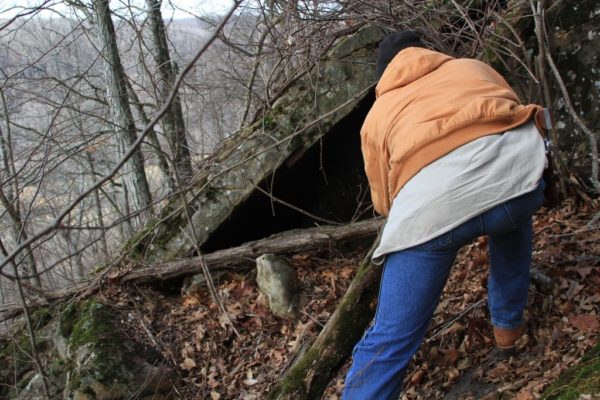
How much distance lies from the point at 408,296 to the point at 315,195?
370 cm

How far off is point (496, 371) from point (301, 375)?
1.19 metres

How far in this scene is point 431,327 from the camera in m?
3.62

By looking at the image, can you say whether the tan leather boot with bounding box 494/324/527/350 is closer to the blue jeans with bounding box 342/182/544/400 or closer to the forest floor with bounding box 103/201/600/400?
the forest floor with bounding box 103/201/600/400

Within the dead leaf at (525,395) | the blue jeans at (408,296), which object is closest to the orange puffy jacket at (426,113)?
the blue jeans at (408,296)

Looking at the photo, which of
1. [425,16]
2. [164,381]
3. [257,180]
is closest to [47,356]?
[164,381]

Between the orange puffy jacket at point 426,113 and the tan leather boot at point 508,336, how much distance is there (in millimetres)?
1147

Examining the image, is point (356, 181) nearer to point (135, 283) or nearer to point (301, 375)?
point (135, 283)

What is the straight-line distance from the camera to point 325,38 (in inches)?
212

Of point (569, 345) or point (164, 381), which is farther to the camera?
point (164, 381)

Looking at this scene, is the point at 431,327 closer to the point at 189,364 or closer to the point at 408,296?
the point at 408,296

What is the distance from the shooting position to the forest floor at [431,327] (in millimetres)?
3023

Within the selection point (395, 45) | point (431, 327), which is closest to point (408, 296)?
point (395, 45)

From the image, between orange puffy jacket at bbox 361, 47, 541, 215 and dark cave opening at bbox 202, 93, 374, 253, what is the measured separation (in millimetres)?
2913

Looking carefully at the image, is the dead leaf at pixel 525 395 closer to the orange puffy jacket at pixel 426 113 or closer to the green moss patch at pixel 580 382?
the green moss patch at pixel 580 382
